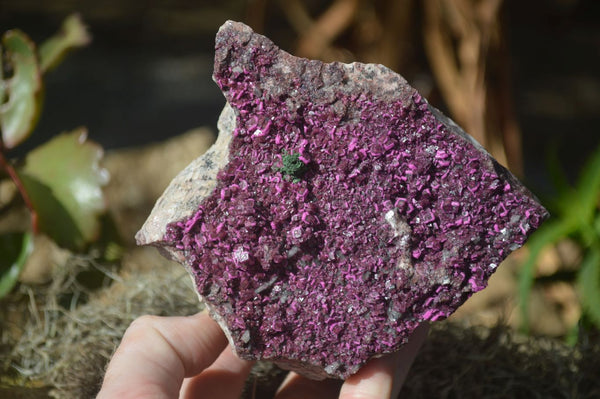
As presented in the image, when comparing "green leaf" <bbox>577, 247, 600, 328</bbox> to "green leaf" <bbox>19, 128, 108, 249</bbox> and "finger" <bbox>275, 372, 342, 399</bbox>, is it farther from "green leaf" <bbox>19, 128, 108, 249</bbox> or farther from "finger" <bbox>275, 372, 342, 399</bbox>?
"green leaf" <bbox>19, 128, 108, 249</bbox>

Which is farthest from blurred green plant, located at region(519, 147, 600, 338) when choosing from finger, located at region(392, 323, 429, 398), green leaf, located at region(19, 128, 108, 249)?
green leaf, located at region(19, 128, 108, 249)

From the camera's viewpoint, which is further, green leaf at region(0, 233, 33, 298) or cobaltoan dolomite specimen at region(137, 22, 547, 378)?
green leaf at region(0, 233, 33, 298)

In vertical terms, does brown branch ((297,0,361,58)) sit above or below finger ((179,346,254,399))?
above

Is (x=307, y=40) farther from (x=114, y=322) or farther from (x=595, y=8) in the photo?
(x=595, y=8)

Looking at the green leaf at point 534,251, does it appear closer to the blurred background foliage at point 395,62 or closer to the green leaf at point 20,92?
the blurred background foliage at point 395,62

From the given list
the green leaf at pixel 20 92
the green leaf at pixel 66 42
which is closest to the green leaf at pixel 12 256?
the green leaf at pixel 20 92

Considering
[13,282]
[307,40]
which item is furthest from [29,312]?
[307,40]
